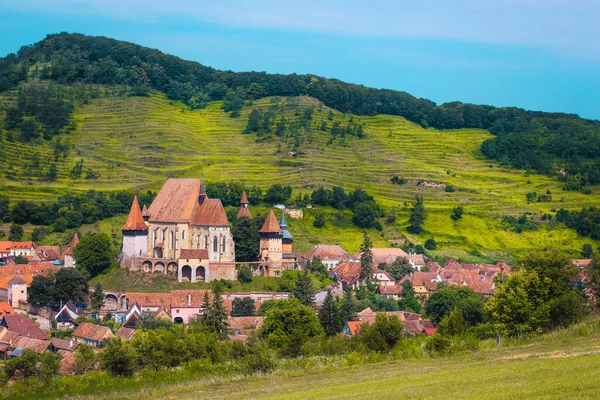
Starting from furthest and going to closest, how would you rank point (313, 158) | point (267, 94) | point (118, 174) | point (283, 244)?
point (267, 94)
point (313, 158)
point (118, 174)
point (283, 244)

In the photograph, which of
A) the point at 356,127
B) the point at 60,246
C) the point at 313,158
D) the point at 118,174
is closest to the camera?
the point at 60,246

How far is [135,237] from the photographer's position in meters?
81.4

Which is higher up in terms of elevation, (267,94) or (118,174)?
(267,94)

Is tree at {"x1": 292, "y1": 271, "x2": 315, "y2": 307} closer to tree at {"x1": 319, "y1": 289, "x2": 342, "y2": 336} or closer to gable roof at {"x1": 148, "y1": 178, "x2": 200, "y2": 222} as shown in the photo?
tree at {"x1": 319, "y1": 289, "x2": 342, "y2": 336}

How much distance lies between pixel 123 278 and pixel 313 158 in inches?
2594

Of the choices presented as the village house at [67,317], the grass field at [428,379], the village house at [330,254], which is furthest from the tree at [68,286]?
the grass field at [428,379]

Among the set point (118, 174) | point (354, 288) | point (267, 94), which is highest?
point (267, 94)

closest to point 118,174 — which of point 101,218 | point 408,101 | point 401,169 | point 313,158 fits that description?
point 101,218

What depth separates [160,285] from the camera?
78625 mm

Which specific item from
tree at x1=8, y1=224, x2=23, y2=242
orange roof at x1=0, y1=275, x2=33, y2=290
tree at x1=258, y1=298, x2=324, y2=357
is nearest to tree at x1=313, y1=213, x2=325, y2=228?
tree at x1=8, y1=224, x2=23, y2=242

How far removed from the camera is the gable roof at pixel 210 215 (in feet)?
265

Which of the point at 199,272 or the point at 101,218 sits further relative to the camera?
the point at 101,218

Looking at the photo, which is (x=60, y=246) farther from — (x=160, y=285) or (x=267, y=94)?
(x=267, y=94)

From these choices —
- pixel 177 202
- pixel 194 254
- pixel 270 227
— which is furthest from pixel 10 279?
pixel 270 227
